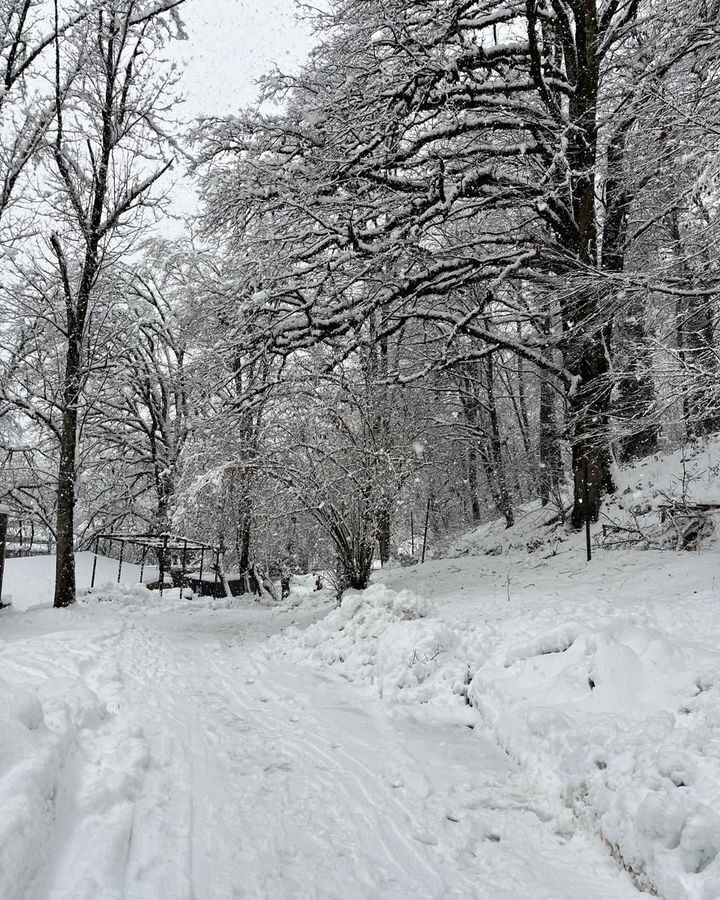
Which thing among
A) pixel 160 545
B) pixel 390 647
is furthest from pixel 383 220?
pixel 160 545

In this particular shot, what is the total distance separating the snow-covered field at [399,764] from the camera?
250cm

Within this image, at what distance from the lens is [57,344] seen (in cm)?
1830

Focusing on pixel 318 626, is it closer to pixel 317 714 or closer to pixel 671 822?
pixel 317 714

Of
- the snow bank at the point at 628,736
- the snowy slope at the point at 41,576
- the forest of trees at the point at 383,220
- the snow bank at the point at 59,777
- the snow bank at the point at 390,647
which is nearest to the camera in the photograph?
the snow bank at the point at 59,777

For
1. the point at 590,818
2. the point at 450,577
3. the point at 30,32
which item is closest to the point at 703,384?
the point at 590,818

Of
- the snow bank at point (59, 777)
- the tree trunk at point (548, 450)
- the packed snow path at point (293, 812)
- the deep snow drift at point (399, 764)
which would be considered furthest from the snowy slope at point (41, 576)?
the tree trunk at point (548, 450)

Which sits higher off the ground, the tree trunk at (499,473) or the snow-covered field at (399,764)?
the tree trunk at (499,473)

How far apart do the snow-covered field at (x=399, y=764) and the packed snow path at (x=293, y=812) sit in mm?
13

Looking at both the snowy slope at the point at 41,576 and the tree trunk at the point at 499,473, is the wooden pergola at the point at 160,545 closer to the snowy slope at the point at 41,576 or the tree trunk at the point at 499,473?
the snowy slope at the point at 41,576

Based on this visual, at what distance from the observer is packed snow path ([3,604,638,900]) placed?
96.8 inches

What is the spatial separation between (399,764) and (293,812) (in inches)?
41.5

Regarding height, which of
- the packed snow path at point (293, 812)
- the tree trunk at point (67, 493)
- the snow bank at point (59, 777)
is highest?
the tree trunk at point (67, 493)

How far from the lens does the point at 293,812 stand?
314 cm

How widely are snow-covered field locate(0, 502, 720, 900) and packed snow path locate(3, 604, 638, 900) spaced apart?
0.04 ft
